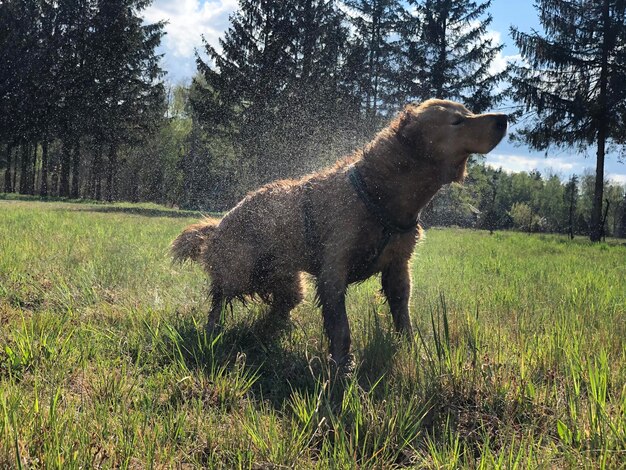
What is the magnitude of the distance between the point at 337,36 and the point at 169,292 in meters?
21.8

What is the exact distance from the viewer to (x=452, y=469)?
1556 millimetres

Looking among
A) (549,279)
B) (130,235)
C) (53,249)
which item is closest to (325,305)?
(549,279)

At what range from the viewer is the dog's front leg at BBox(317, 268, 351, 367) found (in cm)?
294

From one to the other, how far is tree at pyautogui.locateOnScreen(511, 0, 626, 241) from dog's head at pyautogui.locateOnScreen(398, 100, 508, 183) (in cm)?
1831

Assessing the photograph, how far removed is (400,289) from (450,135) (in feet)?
3.72

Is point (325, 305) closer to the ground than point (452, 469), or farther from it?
farther from it

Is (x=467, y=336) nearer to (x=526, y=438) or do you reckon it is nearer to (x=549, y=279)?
(x=526, y=438)

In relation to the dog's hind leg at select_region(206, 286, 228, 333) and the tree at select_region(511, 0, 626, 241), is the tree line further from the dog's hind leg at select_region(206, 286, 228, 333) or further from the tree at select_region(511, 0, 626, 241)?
the dog's hind leg at select_region(206, 286, 228, 333)

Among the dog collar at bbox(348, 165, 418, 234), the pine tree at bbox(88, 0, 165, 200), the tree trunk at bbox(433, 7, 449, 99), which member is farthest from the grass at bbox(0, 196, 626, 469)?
the pine tree at bbox(88, 0, 165, 200)

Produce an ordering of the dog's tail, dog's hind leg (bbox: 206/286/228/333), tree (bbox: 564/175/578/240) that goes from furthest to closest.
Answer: tree (bbox: 564/175/578/240) → the dog's tail → dog's hind leg (bbox: 206/286/228/333)

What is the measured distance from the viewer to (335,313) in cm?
306

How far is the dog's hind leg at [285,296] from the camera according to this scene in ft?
12.5

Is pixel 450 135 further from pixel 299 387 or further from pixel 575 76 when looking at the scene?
pixel 575 76

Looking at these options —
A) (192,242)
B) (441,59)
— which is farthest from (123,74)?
(192,242)
